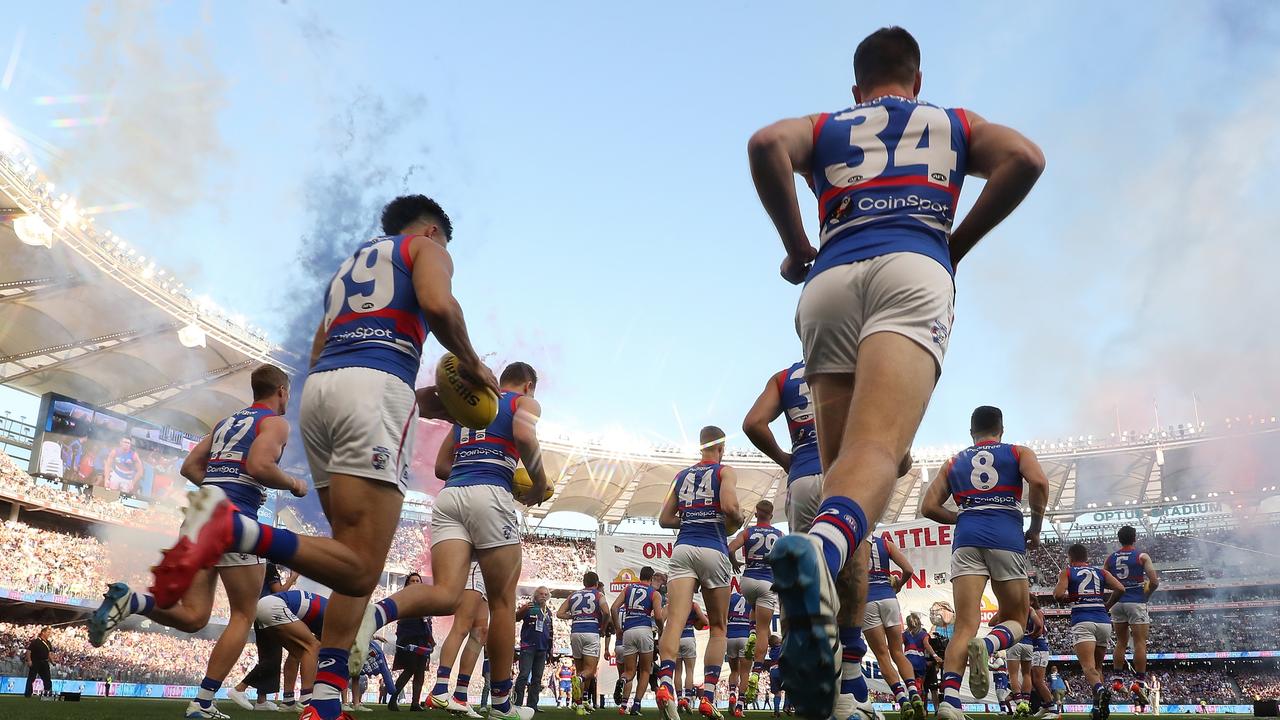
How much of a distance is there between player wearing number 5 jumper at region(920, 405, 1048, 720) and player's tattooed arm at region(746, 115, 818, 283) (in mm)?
4397

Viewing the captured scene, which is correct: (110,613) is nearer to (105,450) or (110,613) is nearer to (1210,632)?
(105,450)

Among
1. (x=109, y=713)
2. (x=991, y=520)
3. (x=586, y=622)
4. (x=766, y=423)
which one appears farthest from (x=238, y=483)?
(x=586, y=622)

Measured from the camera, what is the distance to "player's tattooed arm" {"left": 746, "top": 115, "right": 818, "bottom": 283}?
9.58 ft

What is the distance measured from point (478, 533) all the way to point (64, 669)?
23246mm

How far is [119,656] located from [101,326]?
12.5m

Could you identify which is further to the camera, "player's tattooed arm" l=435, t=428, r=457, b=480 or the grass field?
"player's tattooed arm" l=435, t=428, r=457, b=480

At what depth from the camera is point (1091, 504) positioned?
52594 millimetres

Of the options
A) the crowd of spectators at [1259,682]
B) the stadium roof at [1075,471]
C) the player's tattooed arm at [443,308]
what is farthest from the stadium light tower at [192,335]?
the crowd of spectators at [1259,682]

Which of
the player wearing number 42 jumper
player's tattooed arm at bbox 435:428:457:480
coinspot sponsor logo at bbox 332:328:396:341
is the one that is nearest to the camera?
coinspot sponsor logo at bbox 332:328:396:341

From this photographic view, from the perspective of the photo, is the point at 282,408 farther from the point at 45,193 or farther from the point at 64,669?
the point at 45,193

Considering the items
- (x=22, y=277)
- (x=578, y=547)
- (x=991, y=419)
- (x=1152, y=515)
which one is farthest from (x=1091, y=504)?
(x=22, y=277)

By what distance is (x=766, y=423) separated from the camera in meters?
5.96

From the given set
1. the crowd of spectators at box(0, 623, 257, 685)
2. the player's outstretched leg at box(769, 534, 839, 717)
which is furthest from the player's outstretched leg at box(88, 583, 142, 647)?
the crowd of spectators at box(0, 623, 257, 685)

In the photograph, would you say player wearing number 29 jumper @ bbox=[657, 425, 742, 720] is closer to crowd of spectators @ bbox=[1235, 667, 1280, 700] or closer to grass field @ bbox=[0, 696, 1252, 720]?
grass field @ bbox=[0, 696, 1252, 720]
